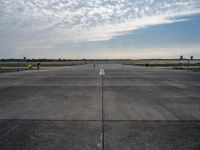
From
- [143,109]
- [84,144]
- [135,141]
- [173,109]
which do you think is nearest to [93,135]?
[84,144]

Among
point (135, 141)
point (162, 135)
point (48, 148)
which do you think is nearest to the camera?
point (48, 148)

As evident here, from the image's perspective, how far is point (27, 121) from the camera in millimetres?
6996

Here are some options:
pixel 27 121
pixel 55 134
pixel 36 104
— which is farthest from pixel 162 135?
pixel 36 104

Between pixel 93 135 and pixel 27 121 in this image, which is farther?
pixel 27 121

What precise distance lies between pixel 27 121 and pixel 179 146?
4080 millimetres

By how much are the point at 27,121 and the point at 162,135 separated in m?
3.62

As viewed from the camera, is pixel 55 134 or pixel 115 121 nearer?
pixel 55 134

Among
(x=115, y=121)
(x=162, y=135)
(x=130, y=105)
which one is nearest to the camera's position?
(x=162, y=135)

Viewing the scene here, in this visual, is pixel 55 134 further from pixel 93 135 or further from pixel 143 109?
pixel 143 109

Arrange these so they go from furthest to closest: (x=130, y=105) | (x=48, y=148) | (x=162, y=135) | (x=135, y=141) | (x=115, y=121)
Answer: (x=130, y=105) < (x=115, y=121) < (x=162, y=135) < (x=135, y=141) < (x=48, y=148)

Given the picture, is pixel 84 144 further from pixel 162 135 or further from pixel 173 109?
pixel 173 109

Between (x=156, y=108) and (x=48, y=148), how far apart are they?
5.04 meters

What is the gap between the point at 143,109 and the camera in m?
8.74

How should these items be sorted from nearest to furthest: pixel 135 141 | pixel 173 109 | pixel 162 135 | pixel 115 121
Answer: pixel 135 141 → pixel 162 135 → pixel 115 121 → pixel 173 109
